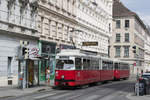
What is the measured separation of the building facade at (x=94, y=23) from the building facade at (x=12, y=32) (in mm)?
13637

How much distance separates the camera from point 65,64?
27.0 m

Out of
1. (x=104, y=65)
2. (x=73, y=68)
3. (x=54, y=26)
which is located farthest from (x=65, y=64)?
(x=54, y=26)

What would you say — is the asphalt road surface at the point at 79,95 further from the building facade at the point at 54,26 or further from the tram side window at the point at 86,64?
the building facade at the point at 54,26

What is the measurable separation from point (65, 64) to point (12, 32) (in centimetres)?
594

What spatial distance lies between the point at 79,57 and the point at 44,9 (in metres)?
10.8

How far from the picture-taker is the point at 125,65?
1973 inches

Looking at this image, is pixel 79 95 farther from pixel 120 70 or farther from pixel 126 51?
pixel 126 51

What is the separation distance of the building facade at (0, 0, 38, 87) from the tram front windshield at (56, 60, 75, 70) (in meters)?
3.51

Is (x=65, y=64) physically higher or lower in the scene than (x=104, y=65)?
higher

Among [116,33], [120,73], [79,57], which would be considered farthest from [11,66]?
[116,33]

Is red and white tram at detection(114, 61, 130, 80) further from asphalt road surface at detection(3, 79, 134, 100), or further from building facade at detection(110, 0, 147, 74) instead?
building facade at detection(110, 0, 147, 74)

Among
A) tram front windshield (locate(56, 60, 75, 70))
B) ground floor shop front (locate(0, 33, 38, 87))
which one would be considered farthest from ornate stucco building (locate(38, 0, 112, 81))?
tram front windshield (locate(56, 60, 75, 70))

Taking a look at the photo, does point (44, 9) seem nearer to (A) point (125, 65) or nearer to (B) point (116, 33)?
(A) point (125, 65)

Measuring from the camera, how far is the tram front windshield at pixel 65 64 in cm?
2677
